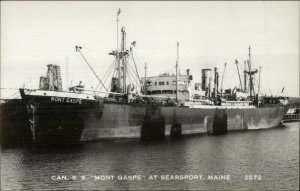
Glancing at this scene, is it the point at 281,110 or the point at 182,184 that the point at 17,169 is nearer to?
the point at 182,184

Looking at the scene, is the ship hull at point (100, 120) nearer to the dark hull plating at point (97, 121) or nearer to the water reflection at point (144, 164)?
the dark hull plating at point (97, 121)

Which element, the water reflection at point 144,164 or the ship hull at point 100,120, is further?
the ship hull at point 100,120

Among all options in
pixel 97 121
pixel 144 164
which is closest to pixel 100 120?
pixel 97 121

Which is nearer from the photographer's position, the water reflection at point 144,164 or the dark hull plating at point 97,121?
the water reflection at point 144,164

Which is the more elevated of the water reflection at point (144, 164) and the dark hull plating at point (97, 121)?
the dark hull plating at point (97, 121)

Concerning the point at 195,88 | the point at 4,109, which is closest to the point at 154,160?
the point at 4,109

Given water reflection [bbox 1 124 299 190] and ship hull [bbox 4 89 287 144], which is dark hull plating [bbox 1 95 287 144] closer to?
ship hull [bbox 4 89 287 144]

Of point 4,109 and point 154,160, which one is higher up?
point 4,109

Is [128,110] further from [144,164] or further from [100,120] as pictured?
[144,164]
